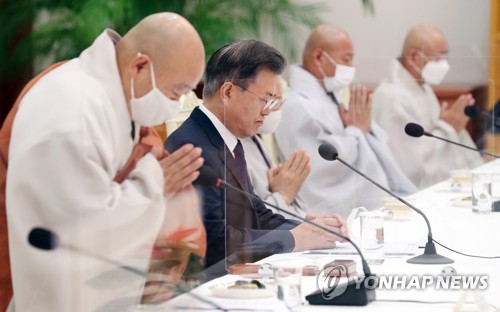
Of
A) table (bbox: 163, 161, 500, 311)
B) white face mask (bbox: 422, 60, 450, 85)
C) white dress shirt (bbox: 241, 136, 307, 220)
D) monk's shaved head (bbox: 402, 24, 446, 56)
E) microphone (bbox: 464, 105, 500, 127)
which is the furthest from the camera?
monk's shaved head (bbox: 402, 24, 446, 56)

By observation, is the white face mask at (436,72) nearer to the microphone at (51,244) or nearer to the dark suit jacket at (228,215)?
the dark suit jacket at (228,215)

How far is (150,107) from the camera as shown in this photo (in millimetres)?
2305

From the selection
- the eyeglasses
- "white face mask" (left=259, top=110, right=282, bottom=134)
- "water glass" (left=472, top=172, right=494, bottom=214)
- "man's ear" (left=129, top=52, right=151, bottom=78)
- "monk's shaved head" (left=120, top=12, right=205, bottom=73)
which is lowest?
"water glass" (left=472, top=172, right=494, bottom=214)

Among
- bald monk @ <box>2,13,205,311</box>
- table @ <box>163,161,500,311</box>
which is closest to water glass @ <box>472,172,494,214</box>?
table @ <box>163,161,500,311</box>

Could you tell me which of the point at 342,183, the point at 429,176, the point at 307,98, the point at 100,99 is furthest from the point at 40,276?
the point at 429,176

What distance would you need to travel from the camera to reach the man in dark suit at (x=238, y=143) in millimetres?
2629

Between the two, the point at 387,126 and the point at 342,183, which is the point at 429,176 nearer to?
the point at 387,126

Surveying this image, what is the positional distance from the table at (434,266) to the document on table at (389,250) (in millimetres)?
26

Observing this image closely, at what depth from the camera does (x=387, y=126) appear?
4.28 meters

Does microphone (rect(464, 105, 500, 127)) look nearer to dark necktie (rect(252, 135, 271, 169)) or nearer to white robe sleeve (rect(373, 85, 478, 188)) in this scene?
white robe sleeve (rect(373, 85, 478, 188))

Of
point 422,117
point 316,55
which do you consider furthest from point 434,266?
point 316,55

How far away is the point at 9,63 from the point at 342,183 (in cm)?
378

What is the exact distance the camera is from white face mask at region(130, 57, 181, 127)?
90.0 inches

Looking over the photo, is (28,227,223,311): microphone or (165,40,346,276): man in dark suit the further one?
(165,40,346,276): man in dark suit
